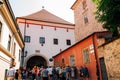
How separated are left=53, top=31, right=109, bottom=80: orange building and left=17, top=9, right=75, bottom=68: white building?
28.8ft

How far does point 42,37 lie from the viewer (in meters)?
27.5

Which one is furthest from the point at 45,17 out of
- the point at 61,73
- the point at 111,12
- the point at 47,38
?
the point at 111,12

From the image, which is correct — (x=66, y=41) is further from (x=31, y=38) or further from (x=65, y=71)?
(x=65, y=71)

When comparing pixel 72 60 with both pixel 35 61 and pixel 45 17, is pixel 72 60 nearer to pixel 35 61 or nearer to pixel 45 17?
pixel 35 61

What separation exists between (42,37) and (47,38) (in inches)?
37.4

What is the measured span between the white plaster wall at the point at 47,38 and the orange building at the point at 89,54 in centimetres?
873

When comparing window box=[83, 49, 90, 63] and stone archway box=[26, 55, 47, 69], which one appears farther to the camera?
stone archway box=[26, 55, 47, 69]

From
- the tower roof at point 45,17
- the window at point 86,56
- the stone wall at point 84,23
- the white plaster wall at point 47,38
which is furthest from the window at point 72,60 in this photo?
the tower roof at point 45,17

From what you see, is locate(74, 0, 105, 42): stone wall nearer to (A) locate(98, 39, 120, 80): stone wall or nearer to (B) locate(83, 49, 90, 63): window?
(B) locate(83, 49, 90, 63): window

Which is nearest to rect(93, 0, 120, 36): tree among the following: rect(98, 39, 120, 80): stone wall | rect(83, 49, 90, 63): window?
rect(98, 39, 120, 80): stone wall

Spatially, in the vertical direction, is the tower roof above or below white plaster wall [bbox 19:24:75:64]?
above

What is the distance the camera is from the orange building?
42.8ft

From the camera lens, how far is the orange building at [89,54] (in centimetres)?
1303

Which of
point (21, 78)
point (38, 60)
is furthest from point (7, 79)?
point (38, 60)
